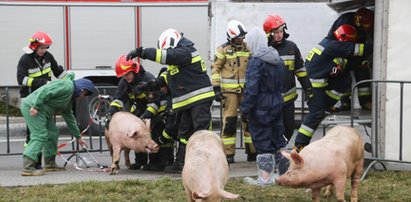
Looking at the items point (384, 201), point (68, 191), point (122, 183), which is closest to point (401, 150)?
point (384, 201)

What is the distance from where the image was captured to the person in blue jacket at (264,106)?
7977mm

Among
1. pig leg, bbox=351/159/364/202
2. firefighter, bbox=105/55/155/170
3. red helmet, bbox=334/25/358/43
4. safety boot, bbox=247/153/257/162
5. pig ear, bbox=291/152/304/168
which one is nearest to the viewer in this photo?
pig ear, bbox=291/152/304/168

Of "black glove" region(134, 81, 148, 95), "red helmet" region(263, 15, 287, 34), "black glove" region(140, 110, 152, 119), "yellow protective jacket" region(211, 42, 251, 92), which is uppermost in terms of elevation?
"red helmet" region(263, 15, 287, 34)

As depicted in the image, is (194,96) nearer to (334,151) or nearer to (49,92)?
(49,92)

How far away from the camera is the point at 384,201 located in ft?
24.4

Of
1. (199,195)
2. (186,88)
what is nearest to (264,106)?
(186,88)

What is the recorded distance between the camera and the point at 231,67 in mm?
9961

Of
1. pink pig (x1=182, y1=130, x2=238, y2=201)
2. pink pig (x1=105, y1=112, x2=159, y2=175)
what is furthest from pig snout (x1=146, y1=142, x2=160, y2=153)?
pink pig (x1=182, y1=130, x2=238, y2=201)

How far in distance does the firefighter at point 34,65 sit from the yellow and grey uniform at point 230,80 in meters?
2.28

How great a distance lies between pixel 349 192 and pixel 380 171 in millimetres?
1339

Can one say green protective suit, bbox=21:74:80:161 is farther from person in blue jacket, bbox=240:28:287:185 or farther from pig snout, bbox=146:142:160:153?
person in blue jacket, bbox=240:28:287:185

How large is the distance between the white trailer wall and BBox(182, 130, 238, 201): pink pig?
2.95 metres

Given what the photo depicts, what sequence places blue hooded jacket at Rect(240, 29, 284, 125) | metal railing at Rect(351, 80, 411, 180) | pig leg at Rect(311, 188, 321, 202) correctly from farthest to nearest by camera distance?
metal railing at Rect(351, 80, 411, 180) < blue hooded jacket at Rect(240, 29, 284, 125) < pig leg at Rect(311, 188, 321, 202)

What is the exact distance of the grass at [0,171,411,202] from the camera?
755cm
